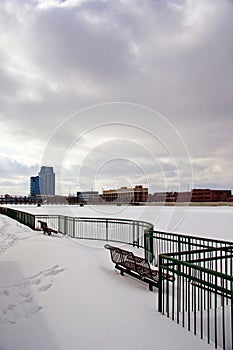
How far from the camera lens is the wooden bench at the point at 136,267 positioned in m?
6.46

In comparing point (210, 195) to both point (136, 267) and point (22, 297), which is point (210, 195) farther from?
point (22, 297)

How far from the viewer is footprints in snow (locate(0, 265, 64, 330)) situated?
4.90 m

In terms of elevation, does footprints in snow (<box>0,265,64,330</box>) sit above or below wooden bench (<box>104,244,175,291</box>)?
below

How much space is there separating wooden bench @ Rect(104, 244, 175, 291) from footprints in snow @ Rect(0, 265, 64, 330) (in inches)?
63.3

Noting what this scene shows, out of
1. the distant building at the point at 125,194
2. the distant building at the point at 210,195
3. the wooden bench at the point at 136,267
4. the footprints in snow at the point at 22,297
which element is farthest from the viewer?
the distant building at the point at 210,195

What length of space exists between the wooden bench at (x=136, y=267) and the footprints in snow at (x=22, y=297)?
5.28ft

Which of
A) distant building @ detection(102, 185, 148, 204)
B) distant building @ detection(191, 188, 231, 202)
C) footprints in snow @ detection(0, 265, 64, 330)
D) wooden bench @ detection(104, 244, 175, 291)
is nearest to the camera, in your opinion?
footprints in snow @ detection(0, 265, 64, 330)

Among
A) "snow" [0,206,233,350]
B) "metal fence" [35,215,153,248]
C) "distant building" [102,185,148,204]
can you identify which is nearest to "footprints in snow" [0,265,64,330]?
"snow" [0,206,233,350]

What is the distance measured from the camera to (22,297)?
18.9 feet

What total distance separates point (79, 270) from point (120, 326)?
3.45 m

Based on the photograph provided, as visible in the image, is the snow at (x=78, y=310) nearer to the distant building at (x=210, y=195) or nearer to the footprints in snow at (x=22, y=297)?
the footprints in snow at (x=22, y=297)

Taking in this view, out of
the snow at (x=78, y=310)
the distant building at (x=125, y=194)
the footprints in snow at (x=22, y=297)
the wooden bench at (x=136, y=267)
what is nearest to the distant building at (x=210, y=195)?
the distant building at (x=125, y=194)

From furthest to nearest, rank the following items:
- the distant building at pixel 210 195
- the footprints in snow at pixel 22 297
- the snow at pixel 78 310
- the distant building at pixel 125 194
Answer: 1. the distant building at pixel 210 195
2. the distant building at pixel 125 194
3. the footprints in snow at pixel 22 297
4. the snow at pixel 78 310

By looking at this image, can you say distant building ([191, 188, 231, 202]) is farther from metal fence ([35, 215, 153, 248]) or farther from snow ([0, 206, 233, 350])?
snow ([0, 206, 233, 350])
